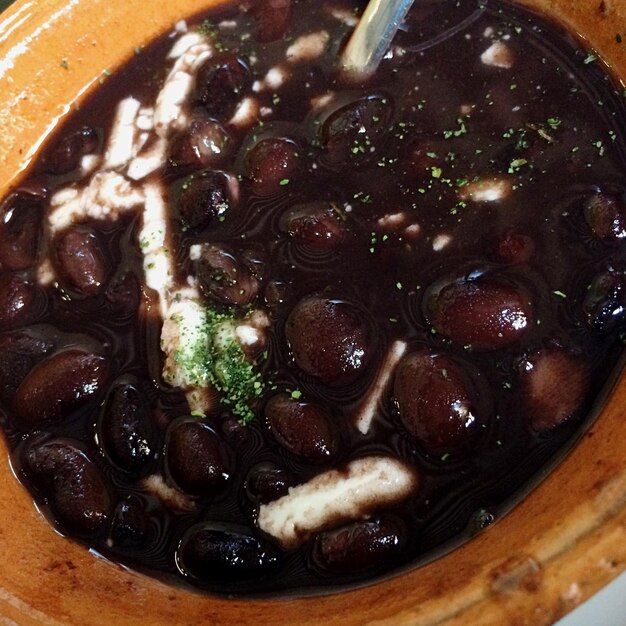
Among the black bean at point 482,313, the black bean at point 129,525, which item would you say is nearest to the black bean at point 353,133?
the black bean at point 482,313

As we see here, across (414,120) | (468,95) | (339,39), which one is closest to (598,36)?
(468,95)

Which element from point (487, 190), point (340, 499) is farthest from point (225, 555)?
point (487, 190)

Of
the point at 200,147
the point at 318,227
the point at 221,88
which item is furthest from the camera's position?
the point at 221,88

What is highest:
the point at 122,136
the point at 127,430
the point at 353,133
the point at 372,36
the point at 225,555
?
the point at 122,136

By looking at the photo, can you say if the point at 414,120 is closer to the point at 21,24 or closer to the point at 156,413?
the point at 156,413

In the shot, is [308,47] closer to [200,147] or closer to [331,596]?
[200,147]

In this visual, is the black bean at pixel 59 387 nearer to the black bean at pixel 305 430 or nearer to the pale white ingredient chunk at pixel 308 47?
the black bean at pixel 305 430
